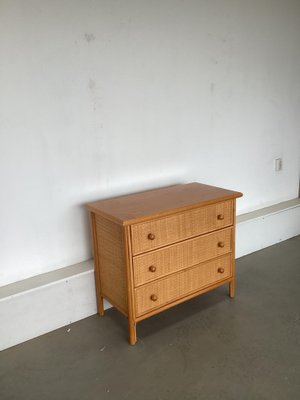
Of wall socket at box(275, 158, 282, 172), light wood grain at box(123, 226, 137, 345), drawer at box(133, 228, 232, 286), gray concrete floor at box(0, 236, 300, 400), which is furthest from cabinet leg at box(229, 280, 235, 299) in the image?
wall socket at box(275, 158, 282, 172)

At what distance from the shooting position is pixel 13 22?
181 centimetres

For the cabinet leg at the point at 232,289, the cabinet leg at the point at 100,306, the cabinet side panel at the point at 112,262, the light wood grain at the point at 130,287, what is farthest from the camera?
the cabinet leg at the point at 232,289

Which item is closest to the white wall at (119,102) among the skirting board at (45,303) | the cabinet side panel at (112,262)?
the skirting board at (45,303)

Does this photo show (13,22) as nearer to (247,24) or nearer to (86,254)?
(86,254)

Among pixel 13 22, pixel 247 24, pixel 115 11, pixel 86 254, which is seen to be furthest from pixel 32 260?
pixel 247 24

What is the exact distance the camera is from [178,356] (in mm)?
1899

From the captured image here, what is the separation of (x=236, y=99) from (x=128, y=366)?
6.51ft

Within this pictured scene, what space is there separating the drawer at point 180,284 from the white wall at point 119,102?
53cm

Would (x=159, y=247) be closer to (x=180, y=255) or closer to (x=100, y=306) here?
(x=180, y=255)

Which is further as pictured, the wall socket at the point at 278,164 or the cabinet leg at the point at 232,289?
the wall socket at the point at 278,164

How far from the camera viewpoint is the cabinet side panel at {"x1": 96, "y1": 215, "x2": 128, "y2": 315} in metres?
1.94

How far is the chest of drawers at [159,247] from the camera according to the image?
1900mm

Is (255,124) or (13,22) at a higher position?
(13,22)

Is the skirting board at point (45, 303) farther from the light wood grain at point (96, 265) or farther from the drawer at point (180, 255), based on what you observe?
the drawer at point (180, 255)
